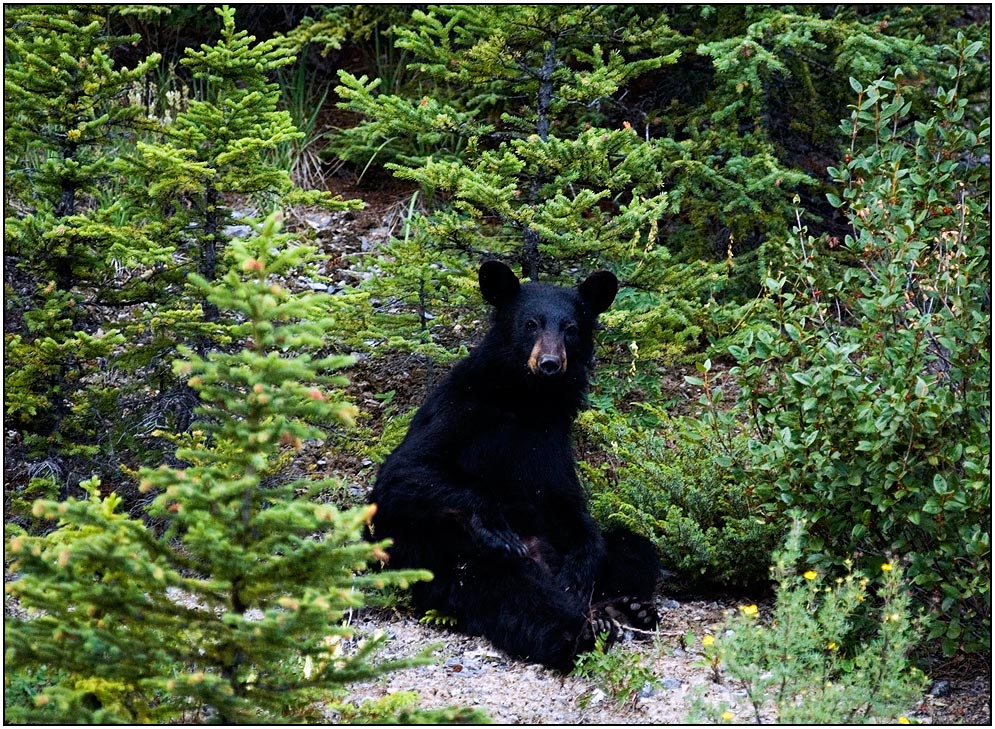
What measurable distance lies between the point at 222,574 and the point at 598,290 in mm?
3170

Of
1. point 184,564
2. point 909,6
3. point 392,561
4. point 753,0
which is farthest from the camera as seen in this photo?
point 909,6

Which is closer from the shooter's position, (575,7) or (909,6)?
(575,7)

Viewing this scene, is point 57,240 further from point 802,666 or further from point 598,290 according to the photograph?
point 802,666

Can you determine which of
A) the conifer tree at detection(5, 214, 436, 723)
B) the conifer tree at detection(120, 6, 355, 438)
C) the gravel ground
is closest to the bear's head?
the conifer tree at detection(120, 6, 355, 438)

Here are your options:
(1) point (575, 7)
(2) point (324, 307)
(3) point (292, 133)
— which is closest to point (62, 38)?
(3) point (292, 133)

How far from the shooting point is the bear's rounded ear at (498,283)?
5.89 metres

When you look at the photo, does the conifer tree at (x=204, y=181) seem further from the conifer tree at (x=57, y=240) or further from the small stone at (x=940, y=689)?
the small stone at (x=940, y=689)

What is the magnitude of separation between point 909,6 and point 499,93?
324 centimetres

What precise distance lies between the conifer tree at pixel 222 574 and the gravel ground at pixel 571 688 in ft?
3.40

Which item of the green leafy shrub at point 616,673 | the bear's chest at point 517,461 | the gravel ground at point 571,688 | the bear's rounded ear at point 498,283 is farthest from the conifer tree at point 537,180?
the green leafy shrub at point 616,673

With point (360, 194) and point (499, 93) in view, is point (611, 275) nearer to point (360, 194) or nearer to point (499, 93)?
point (499, 93)

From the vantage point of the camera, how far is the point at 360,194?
998cm

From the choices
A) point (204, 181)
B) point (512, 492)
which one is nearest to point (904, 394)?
point (512, 492)

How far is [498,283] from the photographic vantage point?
596 centimetres
